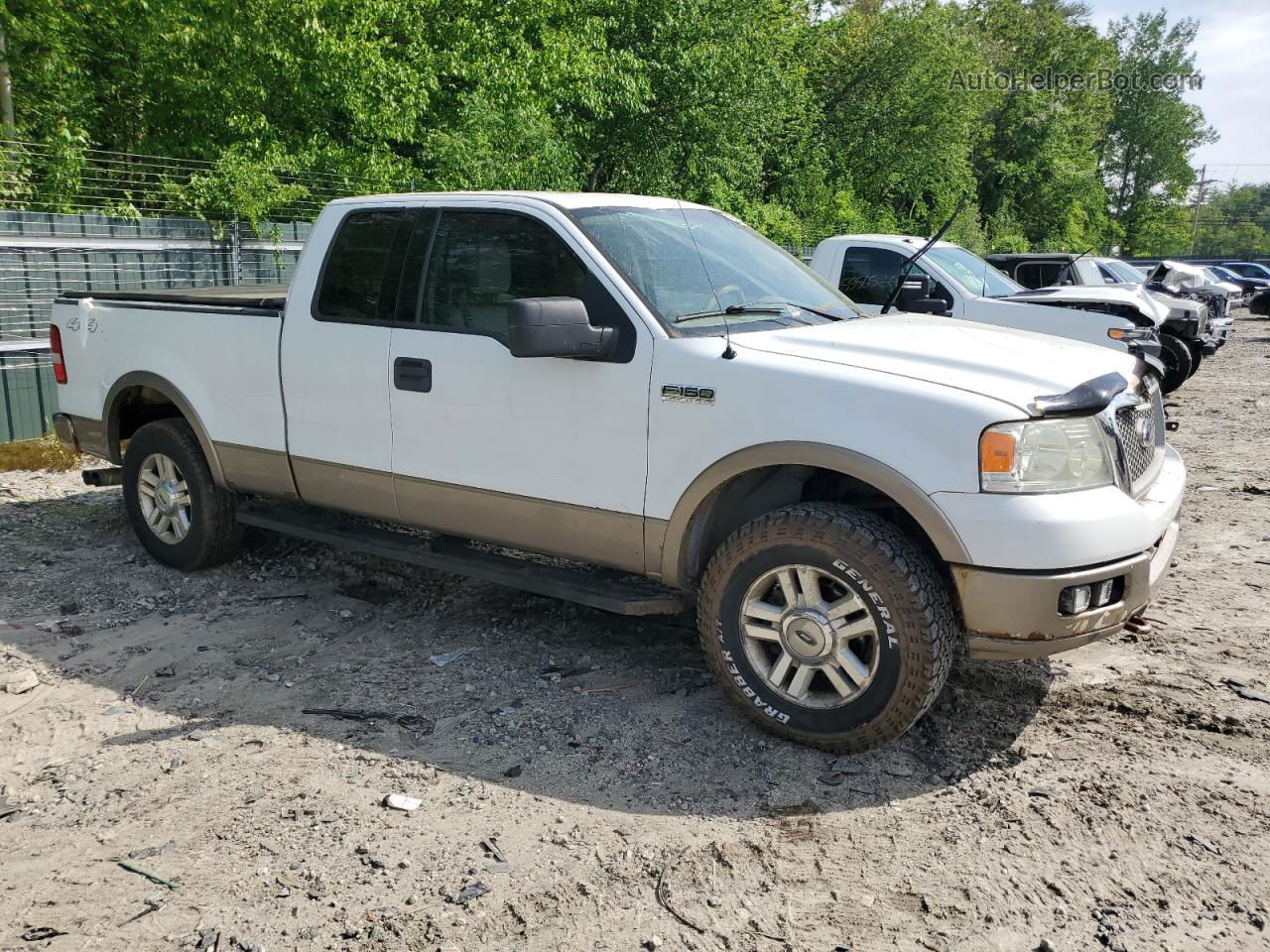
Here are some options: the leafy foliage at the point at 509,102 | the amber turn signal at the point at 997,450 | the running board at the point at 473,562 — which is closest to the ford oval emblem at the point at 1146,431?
the amber turn signal at the point at 997,450

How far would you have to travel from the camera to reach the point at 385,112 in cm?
1386

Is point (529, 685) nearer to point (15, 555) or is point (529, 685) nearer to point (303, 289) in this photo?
point (303, 289)

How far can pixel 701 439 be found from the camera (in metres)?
4.09

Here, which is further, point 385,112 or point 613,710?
point 385,112

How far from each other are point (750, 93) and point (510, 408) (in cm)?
1879

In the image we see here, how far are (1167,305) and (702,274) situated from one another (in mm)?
11524

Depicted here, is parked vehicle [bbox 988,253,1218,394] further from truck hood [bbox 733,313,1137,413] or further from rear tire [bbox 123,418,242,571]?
rear tire [bbox 123,418,242,571]

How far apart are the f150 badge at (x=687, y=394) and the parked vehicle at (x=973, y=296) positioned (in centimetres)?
699

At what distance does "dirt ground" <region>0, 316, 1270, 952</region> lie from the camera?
3.06 meters

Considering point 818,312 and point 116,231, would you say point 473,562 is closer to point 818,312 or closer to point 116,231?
point 818,312

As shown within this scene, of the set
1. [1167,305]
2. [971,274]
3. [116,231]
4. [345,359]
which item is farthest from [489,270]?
[1167,305]

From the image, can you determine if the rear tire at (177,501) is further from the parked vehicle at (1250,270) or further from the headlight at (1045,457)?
the parked vehicle at (1250,270)

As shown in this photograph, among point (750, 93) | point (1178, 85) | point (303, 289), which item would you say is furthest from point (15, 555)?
point (1178, 85)

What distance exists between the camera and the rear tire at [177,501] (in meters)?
5.96
